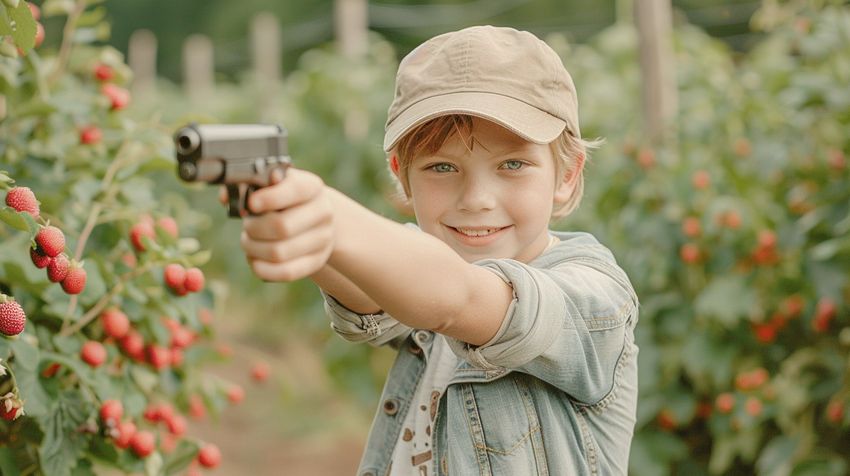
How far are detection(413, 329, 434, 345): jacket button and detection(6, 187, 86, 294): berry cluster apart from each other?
22.1 inches

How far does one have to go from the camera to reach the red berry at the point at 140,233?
2176mm

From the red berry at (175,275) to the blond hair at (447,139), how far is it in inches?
22.0

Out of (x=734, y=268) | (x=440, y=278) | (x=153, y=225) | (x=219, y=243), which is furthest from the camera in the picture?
(x=219, y=243)

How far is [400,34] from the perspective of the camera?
23062mm

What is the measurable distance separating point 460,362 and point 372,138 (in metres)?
4.24

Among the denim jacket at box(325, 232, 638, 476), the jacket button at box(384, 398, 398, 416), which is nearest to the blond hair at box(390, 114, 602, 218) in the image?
the denim jacket at box(325, 232, 638, 476)

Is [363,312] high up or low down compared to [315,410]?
up

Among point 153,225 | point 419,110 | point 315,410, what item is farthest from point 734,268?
point 315,410

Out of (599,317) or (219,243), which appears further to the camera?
(219,243)

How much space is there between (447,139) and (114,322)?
901 millimetres

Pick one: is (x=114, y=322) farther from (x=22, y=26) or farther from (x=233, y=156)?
(x=233, y=156)

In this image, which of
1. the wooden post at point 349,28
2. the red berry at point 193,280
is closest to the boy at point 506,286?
the red berry at point 193,280

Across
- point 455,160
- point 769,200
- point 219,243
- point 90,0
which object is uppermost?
point 90,0

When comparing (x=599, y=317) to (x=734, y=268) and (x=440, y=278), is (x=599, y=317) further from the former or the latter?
(x=734, y=268)
